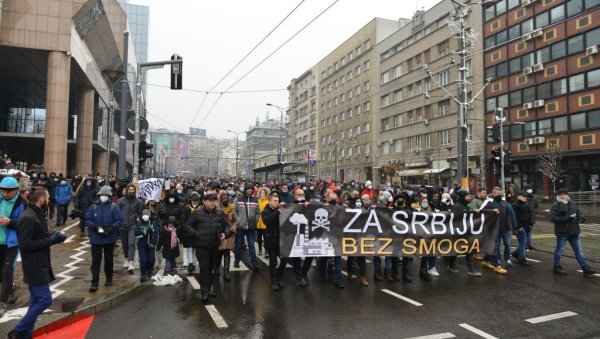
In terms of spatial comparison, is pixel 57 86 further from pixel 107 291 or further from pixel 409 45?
pixel 409 45

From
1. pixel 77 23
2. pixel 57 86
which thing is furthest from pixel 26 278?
pixel 77 23

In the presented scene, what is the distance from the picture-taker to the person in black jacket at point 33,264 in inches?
189

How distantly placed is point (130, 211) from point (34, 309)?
3706 millimetres

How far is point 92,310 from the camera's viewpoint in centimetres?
620

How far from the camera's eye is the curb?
Result: 5.51m

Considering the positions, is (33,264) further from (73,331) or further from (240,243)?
(240,243)

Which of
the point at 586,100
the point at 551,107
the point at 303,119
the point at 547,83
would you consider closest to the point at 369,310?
the point at 586,100

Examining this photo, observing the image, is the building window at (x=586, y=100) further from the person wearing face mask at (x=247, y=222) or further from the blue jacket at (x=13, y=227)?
the blue jacket at (x=13, y=227)

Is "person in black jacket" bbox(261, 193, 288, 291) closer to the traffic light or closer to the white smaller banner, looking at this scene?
the white smaller banner

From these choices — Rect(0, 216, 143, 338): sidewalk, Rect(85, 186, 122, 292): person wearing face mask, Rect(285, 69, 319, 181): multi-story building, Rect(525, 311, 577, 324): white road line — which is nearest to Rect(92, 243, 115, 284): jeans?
Rect(85, 186, 122, 292): person wearing face mask

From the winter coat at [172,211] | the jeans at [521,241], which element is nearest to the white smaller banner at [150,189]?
the winter coat at [172,211]

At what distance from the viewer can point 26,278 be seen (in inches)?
190

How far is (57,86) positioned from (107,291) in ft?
72.5

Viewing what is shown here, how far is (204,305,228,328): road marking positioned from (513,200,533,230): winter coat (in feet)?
25.2
